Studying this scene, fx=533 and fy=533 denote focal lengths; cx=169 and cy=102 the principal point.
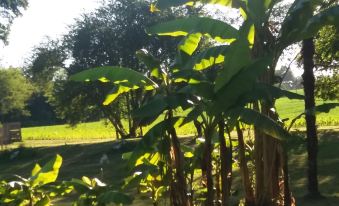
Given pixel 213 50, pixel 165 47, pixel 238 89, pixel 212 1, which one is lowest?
pixel 238 89

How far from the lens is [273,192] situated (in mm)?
7344

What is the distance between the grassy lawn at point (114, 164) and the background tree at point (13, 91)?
31720 mm

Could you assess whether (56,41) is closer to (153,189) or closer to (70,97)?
(70,97)

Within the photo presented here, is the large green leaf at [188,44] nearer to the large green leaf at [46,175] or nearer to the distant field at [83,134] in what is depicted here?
the large green leaf at [46,175]

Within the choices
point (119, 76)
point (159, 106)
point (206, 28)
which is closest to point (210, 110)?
point (159, 106)

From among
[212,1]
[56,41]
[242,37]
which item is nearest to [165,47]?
[56,41]

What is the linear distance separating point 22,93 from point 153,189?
2089 inches

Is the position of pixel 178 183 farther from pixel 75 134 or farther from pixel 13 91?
pixel 13 91

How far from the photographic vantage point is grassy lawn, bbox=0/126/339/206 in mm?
10562

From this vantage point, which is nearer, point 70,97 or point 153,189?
point 153,189

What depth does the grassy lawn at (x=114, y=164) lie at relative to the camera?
10.6 m

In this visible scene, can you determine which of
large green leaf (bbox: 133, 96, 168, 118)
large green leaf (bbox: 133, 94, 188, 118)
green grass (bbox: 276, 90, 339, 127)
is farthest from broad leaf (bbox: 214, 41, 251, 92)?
green grass (bbox: 276, 90, 339, 127)

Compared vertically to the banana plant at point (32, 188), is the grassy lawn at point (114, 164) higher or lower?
lower

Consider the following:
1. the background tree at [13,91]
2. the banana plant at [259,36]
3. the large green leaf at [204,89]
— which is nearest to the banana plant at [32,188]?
the large green leaf at [204,89]
